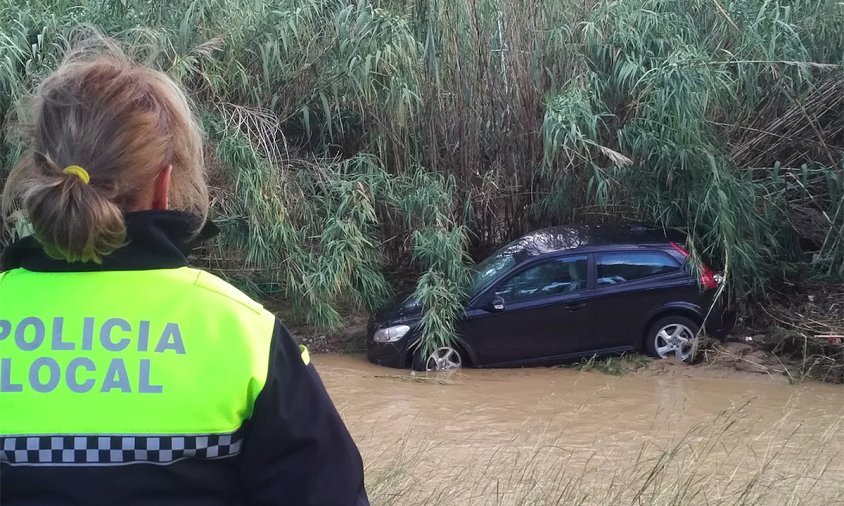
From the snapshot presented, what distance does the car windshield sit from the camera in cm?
951

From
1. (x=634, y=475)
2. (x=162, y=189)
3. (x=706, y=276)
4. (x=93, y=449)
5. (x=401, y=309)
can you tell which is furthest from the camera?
(x=401, y=309)

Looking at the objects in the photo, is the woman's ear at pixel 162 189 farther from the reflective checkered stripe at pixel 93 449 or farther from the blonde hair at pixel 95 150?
the reflective checkered stripe at pixel 93 449

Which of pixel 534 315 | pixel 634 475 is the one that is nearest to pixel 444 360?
pixel 534 315

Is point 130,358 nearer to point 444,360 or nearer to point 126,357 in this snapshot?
point 126,357

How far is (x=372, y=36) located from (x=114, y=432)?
9.00 m

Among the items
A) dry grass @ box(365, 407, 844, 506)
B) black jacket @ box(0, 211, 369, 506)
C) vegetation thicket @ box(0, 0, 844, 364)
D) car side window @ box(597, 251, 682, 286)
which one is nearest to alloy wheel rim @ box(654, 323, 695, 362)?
car side window @ box(597, 251, 682, 286)

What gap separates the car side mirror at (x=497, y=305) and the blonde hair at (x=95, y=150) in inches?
314

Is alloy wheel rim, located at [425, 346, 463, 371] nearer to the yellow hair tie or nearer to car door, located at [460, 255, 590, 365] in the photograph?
car door, located at [460, 255, 590, 365]

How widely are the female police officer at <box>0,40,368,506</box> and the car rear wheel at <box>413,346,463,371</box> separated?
7.89m

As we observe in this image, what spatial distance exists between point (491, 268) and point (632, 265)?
1529 mm

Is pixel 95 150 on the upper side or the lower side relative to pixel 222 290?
upper

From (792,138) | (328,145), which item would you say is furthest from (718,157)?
(328,145)

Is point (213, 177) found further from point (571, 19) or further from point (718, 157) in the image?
point (718, 157)

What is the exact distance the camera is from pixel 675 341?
30.5 feet
